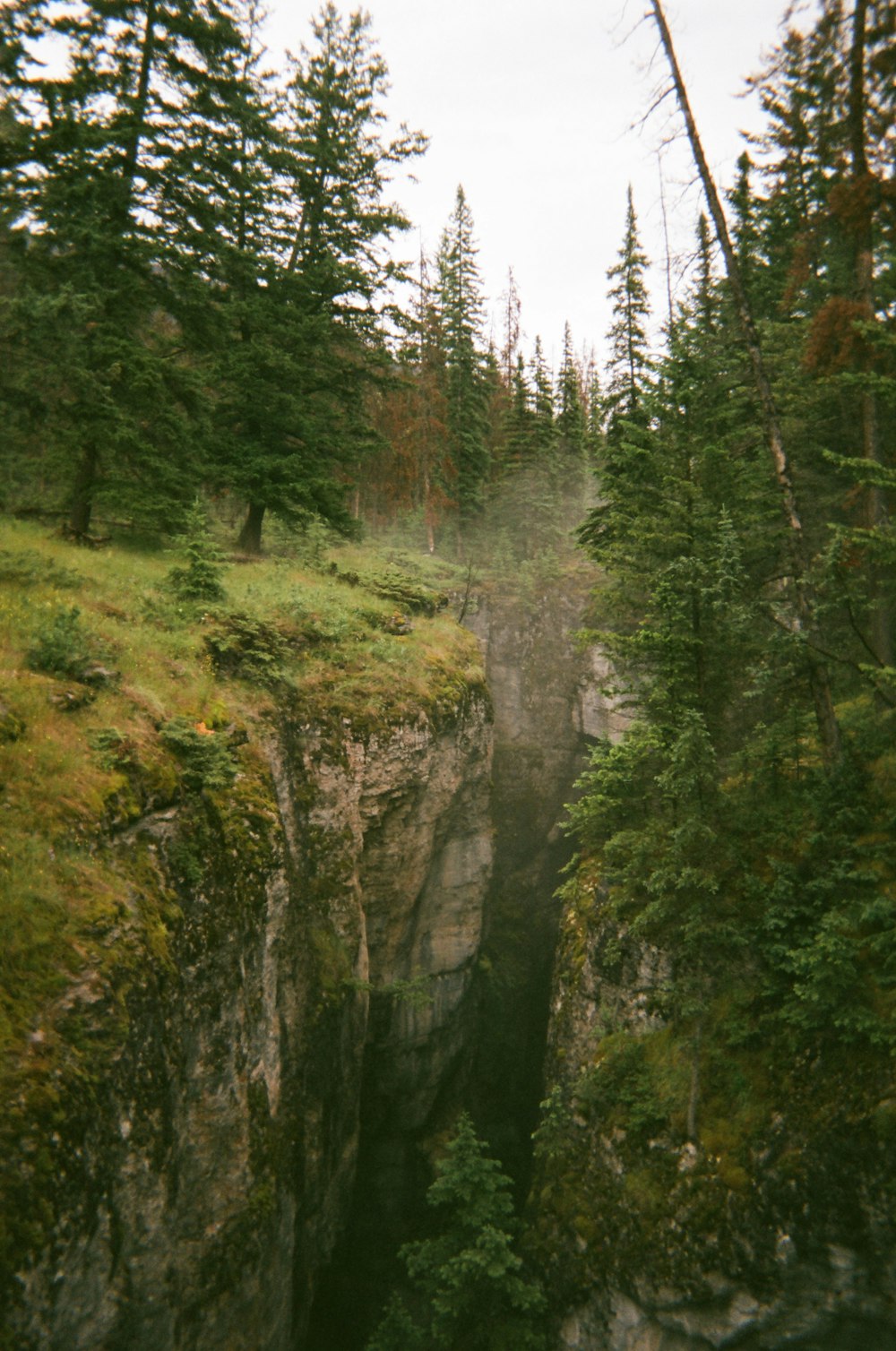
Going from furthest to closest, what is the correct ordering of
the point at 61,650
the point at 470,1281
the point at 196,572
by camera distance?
the point at 196,572
the point at 470,1281
the point at 61,650

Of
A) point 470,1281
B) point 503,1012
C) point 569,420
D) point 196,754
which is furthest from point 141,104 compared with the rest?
point 569,420

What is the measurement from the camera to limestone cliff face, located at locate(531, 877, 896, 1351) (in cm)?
898

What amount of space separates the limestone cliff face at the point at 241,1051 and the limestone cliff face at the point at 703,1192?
3914 millimetres

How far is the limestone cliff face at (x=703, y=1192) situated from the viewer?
8.98 metres

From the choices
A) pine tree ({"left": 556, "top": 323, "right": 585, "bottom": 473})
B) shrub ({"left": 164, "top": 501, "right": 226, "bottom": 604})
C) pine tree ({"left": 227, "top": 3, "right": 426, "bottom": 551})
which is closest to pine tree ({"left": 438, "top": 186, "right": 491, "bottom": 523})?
pine tree ({"left": 556, "top": 323, "right": 585, "bottom": 473})

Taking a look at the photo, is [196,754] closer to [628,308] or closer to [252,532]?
[252,532]

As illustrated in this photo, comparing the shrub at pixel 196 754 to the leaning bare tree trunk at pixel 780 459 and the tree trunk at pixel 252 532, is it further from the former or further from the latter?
the tree trunk at pixel 252 532

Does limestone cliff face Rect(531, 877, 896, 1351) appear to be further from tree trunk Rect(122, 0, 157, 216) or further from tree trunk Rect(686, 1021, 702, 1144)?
tree trunk Rect(122, 0, 157, 216)

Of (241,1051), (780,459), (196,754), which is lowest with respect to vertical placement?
(241,1051)

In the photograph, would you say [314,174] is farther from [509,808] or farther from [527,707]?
[509,808]

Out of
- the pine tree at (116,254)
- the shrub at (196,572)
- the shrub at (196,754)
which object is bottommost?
the shrub at (196,754)

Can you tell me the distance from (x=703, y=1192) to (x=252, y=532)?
54.2ft

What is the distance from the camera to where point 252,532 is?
18516 millimetres

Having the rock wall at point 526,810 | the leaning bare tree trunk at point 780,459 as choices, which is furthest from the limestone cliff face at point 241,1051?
the leaning bare tree trunk at point 780,459
